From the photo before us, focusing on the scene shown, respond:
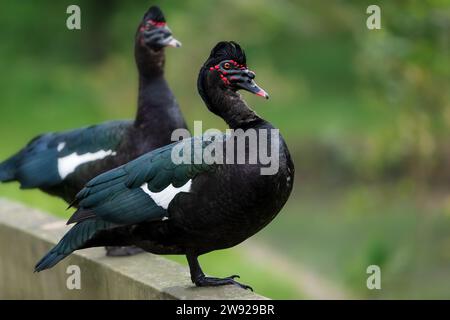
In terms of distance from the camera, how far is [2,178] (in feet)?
16.4

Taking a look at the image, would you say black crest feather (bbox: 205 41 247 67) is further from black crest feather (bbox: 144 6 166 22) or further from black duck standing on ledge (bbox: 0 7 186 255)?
black crest feather (bbox: 144 6 166 22)

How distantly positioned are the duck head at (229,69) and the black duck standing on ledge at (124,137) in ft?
3.26

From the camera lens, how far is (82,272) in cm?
447

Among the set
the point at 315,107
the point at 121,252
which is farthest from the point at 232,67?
the point at 315,107

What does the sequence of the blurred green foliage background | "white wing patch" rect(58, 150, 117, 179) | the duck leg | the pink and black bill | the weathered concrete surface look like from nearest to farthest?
the pink and black bill
the duck leg
the weathered concrete surface
"white wing patch" rect(58, 150, 117, 179)
the blurred green foliage background

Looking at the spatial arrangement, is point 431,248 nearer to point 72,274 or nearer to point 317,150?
point 317,150

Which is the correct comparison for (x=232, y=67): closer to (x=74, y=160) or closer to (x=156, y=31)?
(x=156, y=31)

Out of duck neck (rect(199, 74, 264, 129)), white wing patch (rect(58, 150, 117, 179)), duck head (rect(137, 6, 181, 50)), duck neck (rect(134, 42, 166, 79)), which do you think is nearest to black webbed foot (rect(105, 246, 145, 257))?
white wing patch (rect(58, 150, 117, 179))

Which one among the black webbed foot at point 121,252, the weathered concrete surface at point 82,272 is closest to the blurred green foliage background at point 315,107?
the weathered concrete surface at point 82,272

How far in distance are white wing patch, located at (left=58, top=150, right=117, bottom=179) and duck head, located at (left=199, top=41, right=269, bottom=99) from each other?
119 cm

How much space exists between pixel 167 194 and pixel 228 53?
0.59 meters

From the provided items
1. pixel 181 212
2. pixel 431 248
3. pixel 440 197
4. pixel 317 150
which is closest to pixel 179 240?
pixel 181 212

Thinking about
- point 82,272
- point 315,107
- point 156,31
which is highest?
point 315,107

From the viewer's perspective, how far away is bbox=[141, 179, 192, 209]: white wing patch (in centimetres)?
353
